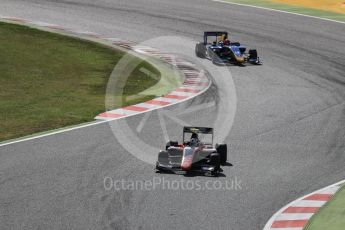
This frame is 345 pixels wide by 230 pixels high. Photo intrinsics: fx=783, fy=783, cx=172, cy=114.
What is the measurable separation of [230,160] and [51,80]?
34.2ft

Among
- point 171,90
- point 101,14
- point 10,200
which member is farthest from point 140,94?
point 101,14

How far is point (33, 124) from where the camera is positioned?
860 inches

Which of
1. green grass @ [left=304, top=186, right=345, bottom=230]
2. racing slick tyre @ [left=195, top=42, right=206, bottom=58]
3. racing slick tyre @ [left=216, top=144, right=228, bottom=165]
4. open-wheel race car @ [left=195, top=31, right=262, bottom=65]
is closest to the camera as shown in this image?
green grass @ [left=304, top=186, right=345, bottom=230]

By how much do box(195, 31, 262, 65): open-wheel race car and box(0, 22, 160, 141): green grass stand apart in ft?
9.33

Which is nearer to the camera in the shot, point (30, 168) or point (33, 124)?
point (30, 168)

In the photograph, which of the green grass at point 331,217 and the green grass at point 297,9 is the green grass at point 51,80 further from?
the green grass at point 297,9

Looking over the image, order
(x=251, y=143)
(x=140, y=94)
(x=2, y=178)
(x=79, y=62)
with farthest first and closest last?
(x=79, y=62)
(x=140, y=94)
(x=251, y=143)
(x=2, y=178)

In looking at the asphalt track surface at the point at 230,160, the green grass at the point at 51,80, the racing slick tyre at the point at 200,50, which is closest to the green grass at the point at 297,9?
the asphalt track surface at the point at 230,160

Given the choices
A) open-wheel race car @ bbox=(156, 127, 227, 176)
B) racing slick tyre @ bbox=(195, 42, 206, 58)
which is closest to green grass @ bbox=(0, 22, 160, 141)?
racing slick tyre @ bbox=(195, 42, 206, 58)

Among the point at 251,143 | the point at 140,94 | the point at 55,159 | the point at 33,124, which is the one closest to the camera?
the point at 55,159

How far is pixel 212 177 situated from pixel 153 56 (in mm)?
14684

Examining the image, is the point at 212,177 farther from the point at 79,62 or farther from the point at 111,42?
the point at 111,42

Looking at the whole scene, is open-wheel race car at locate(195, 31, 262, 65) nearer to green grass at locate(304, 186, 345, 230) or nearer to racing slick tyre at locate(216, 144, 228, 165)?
racing slick tyre at locate(216, 144, 228, 165)

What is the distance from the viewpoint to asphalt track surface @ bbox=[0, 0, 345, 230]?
1504 cm
